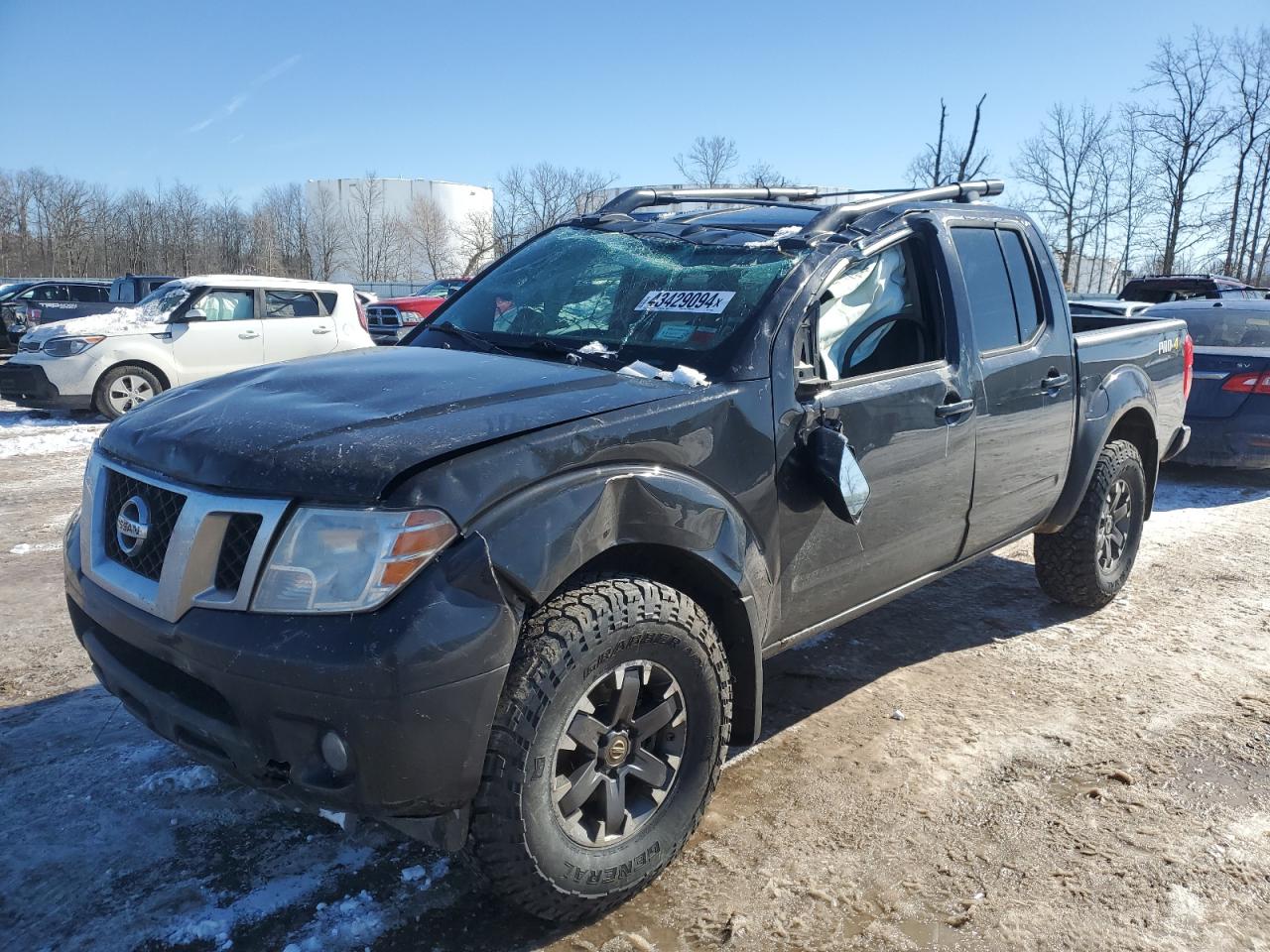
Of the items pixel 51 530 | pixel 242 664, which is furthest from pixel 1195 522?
pixel 51 530

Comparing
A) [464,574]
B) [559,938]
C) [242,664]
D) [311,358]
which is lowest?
[559,938]

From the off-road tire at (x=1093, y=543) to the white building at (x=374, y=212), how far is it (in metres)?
63.6

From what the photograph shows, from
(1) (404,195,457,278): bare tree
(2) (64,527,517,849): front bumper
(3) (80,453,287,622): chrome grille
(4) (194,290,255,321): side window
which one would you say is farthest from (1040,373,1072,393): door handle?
(1) (404,195,457,278): bare tree

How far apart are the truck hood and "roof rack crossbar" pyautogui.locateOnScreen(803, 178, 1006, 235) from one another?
1.01 m

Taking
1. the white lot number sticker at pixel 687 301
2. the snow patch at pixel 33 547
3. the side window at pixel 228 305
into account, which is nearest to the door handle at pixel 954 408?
the white lot number sticker at pixel 687 301

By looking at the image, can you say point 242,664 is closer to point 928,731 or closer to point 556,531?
point 556,531

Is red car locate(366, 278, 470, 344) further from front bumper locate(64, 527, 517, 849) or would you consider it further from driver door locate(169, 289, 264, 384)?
front bumper locate(64, 527, 517, 849)

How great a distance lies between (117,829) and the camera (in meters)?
2.85

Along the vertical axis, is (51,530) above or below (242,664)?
below

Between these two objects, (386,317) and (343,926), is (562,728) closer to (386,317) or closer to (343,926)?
(343,926)

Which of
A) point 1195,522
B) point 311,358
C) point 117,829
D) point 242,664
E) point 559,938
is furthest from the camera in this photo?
point 1195,522

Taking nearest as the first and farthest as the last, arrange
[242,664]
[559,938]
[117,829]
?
[242,664], [559,938], [117,829]

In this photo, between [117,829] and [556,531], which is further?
[117,829]

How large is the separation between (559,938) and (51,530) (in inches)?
204
